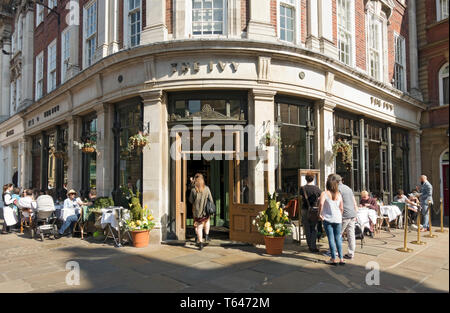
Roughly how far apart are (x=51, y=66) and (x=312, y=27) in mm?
13063

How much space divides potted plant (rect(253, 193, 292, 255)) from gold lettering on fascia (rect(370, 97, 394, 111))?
7986 millimetres

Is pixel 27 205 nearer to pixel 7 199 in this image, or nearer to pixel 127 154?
pixel 7 199

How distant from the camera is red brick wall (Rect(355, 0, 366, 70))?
40.9ft

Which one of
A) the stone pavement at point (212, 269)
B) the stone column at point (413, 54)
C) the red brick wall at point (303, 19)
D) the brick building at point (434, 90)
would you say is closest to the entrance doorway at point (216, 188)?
the stone pavement at point (212, 269)

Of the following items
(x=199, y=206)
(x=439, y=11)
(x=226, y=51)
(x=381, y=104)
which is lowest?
(x=199, y=206)

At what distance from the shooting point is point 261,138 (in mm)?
8875

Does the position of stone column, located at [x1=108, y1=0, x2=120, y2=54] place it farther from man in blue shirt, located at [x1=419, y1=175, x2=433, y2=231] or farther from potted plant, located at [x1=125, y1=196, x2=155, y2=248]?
man in blue shirt, located at [x1=419, y1=175, x2=433, y2=231]

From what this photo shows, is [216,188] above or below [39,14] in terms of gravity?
below

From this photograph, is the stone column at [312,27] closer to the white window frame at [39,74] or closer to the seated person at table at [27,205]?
the seated person at table at [27,205]

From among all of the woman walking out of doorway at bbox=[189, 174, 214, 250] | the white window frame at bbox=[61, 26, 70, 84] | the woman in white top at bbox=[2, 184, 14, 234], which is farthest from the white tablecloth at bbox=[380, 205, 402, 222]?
the white window frame at bbox=[61, 26, 70, 84]

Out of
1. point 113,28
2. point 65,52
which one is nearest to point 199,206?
point 113,28

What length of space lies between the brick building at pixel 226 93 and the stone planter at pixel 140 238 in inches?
20.0

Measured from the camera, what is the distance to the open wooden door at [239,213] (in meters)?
8.23
